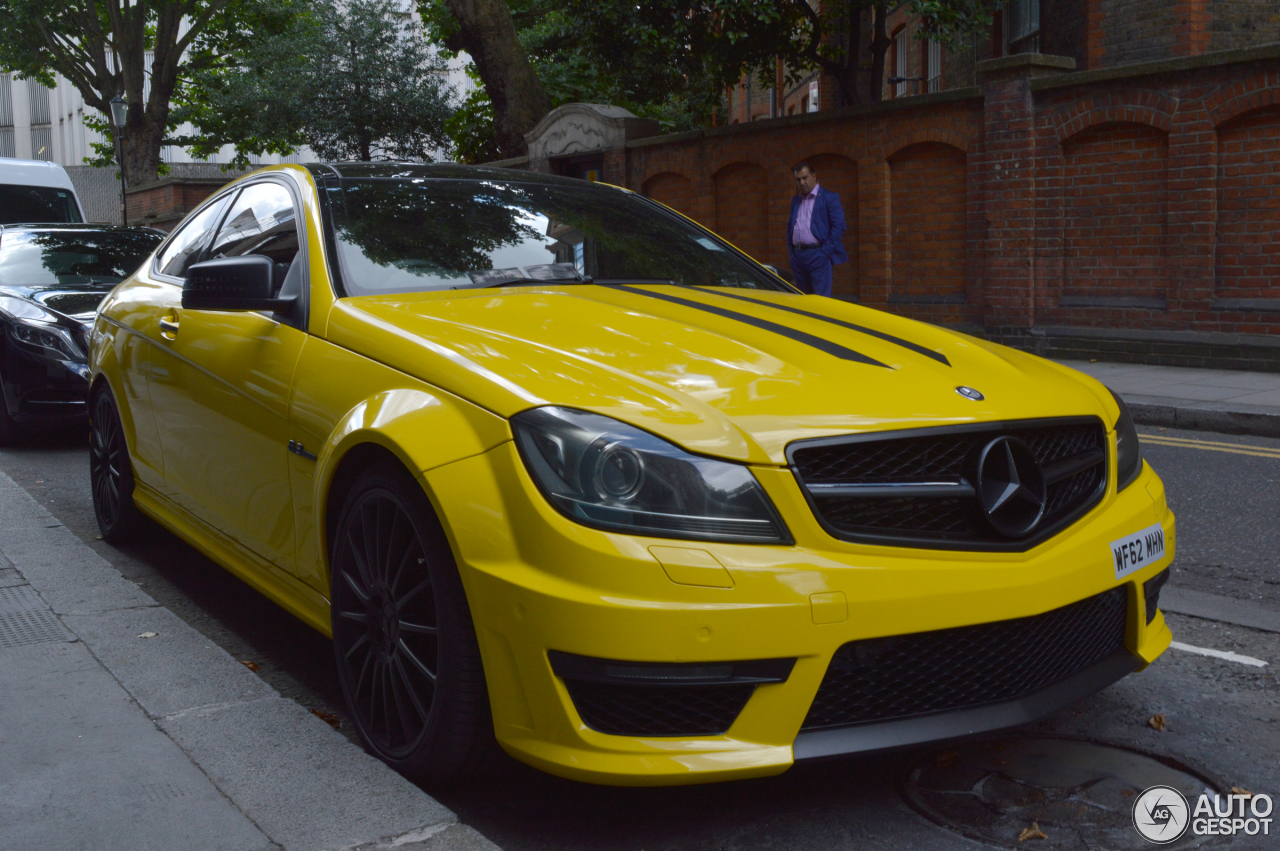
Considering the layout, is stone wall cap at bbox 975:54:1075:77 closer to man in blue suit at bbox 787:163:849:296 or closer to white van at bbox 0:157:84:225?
man in blue suit at bbox 787:163:849:296

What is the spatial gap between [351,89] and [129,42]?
20.5 feet

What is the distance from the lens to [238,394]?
12.2 feet

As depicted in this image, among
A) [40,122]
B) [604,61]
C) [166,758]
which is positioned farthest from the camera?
[40,122]

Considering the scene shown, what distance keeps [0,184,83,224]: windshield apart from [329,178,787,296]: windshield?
12278mm

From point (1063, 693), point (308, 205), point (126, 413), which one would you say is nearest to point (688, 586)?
point (1063, 693)

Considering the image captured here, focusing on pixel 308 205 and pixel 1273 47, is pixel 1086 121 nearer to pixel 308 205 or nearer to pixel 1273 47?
pixel 1273 47

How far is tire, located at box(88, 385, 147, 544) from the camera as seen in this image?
5113 millimetres

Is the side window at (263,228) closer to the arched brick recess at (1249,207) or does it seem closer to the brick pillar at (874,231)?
the arched brick recess at (1249,207)

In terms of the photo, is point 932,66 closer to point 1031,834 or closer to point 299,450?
point 299,450

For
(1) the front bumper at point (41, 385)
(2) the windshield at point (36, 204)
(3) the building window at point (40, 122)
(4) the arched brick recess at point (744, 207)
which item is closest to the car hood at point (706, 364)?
(1) the front bumper at point (41, 385)

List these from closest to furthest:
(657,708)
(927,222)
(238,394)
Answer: (657,708)
(238,394)
(927,222)

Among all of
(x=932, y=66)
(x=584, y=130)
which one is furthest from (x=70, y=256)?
(x=932, y=66)

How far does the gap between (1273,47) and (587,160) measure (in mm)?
10621

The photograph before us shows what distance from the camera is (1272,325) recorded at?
35.6ft
